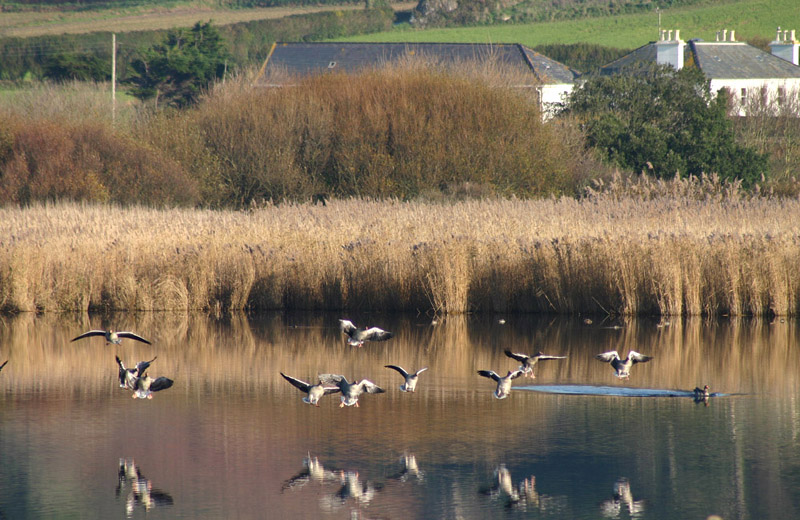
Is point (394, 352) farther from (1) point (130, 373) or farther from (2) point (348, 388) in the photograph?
(1) point (130, 373)

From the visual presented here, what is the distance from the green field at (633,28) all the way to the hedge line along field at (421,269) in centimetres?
6393

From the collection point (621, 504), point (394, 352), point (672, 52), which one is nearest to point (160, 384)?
point (394, 352)

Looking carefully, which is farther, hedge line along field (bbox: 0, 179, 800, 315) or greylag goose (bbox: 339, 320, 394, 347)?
hedge line along field (bbox: 0, 179, 800, 315)

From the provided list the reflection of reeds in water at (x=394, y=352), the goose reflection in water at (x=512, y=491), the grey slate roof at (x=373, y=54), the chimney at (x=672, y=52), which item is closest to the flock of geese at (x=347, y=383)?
the reflection of reeds in water at (x=394, y=352)

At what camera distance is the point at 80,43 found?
69.2 meters

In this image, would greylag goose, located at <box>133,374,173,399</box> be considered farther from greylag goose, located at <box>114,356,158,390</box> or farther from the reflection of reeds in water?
the reflection of reeds in water

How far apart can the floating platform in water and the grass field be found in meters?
65.4

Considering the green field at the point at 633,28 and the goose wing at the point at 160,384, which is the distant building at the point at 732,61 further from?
the goose wing at the point at 160,384

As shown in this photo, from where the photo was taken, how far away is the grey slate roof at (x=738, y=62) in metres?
64.4

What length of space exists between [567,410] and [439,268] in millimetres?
6526

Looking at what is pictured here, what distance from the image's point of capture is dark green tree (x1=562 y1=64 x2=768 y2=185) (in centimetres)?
3362

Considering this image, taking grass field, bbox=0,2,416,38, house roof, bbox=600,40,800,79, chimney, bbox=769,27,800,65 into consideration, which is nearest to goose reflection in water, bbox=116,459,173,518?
house roof, bbox=600,40,800,79

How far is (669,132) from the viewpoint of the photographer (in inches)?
1393

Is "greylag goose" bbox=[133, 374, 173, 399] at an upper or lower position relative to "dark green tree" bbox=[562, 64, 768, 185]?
lower
